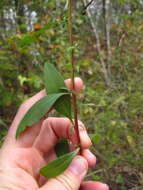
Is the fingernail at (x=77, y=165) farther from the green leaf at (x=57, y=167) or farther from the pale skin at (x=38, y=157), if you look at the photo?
the green leaf at (x=57, y=167)

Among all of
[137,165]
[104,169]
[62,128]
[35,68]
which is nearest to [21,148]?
[62,128]

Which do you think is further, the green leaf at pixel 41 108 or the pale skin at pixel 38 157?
the pale skin at pixel 38 157

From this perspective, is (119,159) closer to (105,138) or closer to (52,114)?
(105,138)

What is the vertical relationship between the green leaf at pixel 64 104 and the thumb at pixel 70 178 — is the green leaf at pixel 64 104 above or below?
above

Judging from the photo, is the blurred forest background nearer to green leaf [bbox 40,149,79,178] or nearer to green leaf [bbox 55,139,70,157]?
green leaf [bbox 55,139,70,157]

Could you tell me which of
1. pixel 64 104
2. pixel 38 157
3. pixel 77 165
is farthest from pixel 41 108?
pixel 38 157

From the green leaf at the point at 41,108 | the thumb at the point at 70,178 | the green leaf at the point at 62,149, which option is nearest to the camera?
the green leaf at the point at 41,108

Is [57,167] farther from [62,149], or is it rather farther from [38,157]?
[38,157]

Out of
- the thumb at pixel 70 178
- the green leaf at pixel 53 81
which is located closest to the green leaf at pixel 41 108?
the green leaf at pixel 53 81
